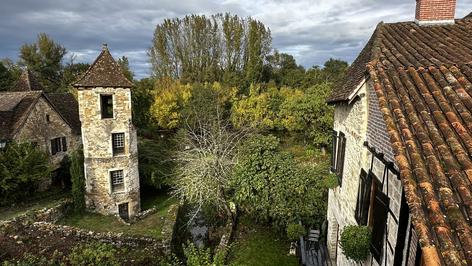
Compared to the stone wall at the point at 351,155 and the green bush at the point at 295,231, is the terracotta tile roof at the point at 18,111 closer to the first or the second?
the green bush at the point at 295,231

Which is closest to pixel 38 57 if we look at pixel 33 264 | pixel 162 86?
pixel 162 86

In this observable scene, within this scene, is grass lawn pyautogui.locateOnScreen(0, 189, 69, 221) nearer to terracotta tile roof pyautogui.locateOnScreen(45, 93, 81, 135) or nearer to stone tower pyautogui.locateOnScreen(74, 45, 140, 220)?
stone tower pyautogui.locateOnScreen(74, 45, 140, 220)

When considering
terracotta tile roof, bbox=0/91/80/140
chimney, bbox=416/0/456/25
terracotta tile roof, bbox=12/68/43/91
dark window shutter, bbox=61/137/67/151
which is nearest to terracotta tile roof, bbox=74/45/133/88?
terracotta tile roof, bbox=0/91/80/140

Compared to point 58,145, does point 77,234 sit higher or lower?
lower

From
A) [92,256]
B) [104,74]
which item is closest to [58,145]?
[104,74]

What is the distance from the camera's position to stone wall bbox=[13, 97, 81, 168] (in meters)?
23.1

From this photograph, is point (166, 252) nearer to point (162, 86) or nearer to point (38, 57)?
point (162, 86)

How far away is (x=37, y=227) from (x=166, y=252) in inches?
281

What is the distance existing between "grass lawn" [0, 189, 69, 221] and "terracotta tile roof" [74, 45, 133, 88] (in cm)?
843

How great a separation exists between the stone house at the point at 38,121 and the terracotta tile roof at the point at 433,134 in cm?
2458

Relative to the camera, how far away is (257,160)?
1619 centimetres

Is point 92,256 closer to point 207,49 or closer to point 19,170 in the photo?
point 19,170

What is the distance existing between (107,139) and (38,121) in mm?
8079

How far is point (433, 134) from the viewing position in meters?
4.34
